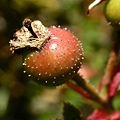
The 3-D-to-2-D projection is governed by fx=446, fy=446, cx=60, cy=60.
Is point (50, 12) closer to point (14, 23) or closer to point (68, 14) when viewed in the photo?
point (68, 14)

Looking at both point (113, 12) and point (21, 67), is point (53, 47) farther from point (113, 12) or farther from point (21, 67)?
point (21, 67)

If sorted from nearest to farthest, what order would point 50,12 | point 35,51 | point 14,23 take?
1. point 35,51
2. point 14,23
3. point 50,12

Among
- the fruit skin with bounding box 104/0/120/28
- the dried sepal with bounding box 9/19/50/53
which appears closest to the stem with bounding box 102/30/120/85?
the fruit skin with bounding box 104/0/120/28

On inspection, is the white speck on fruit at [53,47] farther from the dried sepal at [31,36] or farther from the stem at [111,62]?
the stem at [111,62]

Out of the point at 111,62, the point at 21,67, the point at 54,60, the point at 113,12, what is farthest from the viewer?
the point at 21,67

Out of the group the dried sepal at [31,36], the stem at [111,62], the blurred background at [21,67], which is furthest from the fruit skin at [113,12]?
the blurred background at [21,67]

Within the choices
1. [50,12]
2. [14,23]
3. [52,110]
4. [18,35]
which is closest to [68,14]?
[50,12]

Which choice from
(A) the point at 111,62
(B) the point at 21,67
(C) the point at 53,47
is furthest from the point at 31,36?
(B) the point at 21,67
